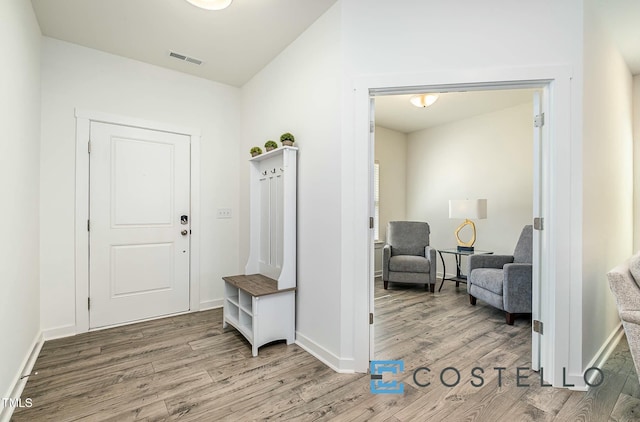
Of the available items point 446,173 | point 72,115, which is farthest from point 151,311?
point 446,173

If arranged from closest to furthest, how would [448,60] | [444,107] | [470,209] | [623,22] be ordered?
[448,60] < [623,22] < [470,209] < [444,107]

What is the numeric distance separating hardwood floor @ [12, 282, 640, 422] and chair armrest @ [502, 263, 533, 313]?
0.94 ft

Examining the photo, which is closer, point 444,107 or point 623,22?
point 623,22

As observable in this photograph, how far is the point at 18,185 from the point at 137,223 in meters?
1.15

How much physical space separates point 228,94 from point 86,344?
290 centimetres

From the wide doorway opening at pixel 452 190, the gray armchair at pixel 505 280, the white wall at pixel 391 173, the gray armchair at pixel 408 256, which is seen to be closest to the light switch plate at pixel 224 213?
the wide doorway opening at pixel 452 190

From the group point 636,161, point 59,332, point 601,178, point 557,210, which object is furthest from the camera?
point 636,161

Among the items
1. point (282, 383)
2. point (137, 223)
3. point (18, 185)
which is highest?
point (18, 185)

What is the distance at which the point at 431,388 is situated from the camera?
6.25ft

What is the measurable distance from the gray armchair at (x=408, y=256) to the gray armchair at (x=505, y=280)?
26.4 inches

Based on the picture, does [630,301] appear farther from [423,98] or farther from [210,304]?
[210,304]

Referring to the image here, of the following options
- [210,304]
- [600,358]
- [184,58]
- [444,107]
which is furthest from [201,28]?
[600,358]

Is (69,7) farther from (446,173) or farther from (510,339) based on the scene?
(446,173)

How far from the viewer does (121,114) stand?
116 inches
